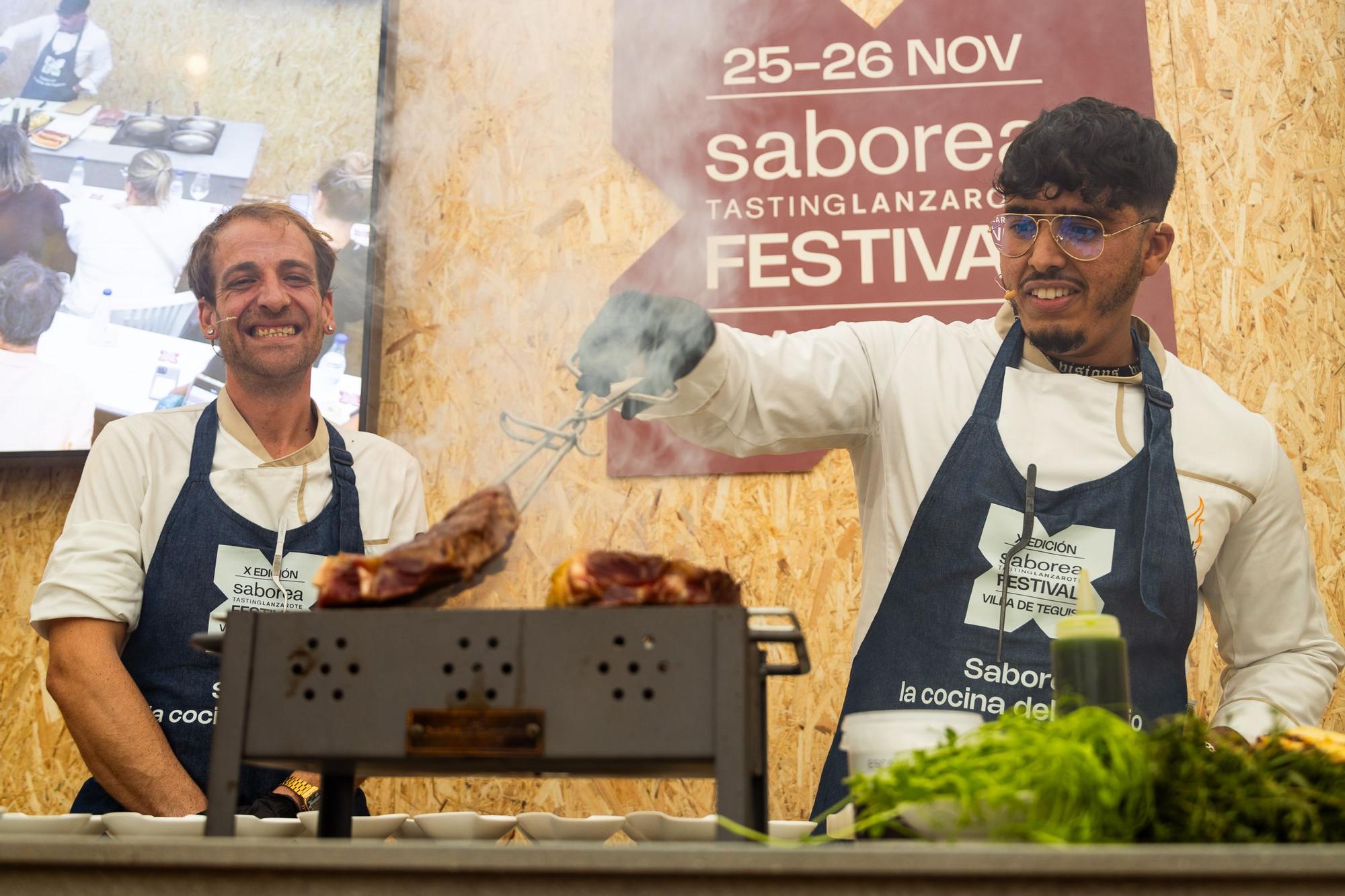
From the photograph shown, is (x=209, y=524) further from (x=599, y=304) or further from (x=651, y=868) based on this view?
(x=651, y=868)

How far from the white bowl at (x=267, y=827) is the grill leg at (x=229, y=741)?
0.12 meters

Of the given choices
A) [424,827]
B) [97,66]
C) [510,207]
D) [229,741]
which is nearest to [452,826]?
[424,827]

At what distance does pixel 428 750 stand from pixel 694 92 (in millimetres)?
2432

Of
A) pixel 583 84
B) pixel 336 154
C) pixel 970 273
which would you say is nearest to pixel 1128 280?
pixel 970 273

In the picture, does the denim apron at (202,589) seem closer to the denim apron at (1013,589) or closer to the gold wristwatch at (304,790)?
the gold wristwatch at (304,790)

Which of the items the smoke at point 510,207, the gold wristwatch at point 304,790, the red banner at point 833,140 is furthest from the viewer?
the smoke at point 510,207

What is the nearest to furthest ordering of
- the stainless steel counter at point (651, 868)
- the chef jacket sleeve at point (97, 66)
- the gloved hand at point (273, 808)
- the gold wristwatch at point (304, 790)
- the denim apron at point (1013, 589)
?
the stainless steel counter at point (651, 868), the gloved hand at point (273, 808), the denim apron at point (1013, 589), the gold wristwatch at point (304, 790), the chef jacket sleeve at point (97, 66)

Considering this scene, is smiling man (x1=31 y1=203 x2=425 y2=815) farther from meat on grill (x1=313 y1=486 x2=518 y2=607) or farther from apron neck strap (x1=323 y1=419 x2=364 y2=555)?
meat on grill (x1=313 y1=486 x2=518 y2=607)

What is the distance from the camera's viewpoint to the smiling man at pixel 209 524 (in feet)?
7.58

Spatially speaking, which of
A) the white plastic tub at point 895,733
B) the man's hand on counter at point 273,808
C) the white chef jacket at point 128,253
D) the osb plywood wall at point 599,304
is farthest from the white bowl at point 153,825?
the white chef jacket at point 128,253

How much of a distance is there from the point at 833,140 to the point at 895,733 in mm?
2246

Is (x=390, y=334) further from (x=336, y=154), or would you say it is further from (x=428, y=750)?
(x=428, y=750)

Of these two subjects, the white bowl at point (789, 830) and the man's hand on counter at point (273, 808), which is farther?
the man's hand on counter at point (273, 808)

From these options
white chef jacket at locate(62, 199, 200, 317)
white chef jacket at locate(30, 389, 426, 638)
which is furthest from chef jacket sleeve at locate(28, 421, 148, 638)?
white chef jacket at locate(62, 199, 200, 317)
